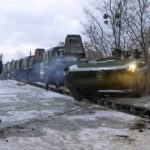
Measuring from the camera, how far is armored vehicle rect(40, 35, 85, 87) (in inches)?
628

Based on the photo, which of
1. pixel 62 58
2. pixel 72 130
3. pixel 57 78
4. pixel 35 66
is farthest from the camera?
pixel 35 66

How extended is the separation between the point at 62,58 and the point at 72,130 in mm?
10312

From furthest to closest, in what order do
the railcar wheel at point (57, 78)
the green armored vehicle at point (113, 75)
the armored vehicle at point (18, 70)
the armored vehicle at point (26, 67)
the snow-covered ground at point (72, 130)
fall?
the armored vehicle at point (18, 70)
the armored vehicle at point (26, 67)
the railcar wheel at point (57, 78)
the green armored vehicle at point (113, 75)
the snow-covered ground at point (72, 130)

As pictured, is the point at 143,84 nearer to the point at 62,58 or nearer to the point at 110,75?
the point at 110,75

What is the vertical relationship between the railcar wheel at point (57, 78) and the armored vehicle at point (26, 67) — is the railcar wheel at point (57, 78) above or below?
below

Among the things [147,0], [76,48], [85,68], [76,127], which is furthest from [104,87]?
[147,0]

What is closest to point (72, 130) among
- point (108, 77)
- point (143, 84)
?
point (108, 77)

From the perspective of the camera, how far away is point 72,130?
5.82 metres

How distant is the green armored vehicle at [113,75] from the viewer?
9.28 metres

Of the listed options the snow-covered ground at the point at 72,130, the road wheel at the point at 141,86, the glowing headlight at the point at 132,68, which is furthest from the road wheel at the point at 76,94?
the snow-covered ground at the point at 72,130

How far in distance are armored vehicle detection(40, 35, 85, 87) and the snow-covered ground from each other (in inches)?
301

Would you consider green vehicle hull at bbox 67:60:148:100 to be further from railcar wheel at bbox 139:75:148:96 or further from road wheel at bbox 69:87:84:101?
road wheel at bbox 69:87:84:101

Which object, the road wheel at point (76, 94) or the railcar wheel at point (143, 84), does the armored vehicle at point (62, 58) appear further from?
the railcar wheel at point (143, 84)

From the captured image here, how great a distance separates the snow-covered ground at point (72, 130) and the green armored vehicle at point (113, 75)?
146 centimetres
